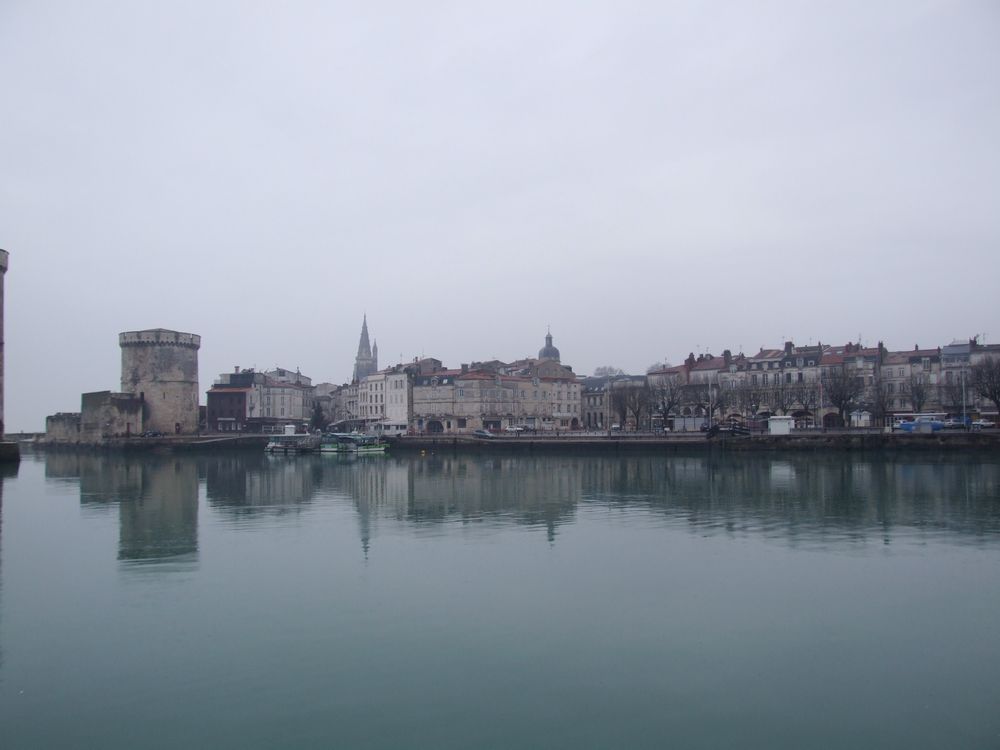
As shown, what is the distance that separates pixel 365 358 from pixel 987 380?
327 ft

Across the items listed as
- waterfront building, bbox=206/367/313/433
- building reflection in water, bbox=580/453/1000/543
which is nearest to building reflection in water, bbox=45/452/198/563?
building reflection in water, bbox=580/453/1000/543

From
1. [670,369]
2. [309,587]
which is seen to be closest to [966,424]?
[670,369]

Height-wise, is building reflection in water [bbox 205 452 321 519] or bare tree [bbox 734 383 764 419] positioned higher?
bare tree [bbox 734 383 764 419]

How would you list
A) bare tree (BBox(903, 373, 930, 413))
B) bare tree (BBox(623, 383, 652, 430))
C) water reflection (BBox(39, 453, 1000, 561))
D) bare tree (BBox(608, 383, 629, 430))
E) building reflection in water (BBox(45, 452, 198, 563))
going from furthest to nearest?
bare tree (BBox(608, 383, 629, 430)) → bare tree (BBox(623, 383, 652, 430)) → bare tree (BBox(903, 373, 930, 413)) → water reflection (BBox(39, 453, 1000, 561)) → building reflection in water (BBox(45, 452, 198, 563))

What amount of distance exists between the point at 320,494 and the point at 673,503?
12339mm

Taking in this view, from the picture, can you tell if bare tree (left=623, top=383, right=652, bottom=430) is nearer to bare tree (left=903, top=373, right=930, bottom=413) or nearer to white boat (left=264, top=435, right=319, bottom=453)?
bare tree (left=903, top=373, right=930, bottom=413)

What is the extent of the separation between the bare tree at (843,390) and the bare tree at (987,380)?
7633mm

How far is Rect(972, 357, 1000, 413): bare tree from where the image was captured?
50.2 meters

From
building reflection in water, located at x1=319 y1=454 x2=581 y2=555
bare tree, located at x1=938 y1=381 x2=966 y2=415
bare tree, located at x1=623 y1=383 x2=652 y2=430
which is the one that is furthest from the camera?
bare tree, located at x1=623 y1=383 x2=652 y2=430

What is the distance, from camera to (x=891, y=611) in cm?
1080

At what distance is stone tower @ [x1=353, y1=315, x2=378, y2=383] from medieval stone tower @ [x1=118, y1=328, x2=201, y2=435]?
65.7m

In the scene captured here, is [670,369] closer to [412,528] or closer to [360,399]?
[360,399]

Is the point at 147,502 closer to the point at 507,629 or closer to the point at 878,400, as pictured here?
the point at 507,629

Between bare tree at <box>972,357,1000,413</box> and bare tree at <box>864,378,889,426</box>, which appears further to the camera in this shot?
bare tree at <box>864,378,889,426</box>
